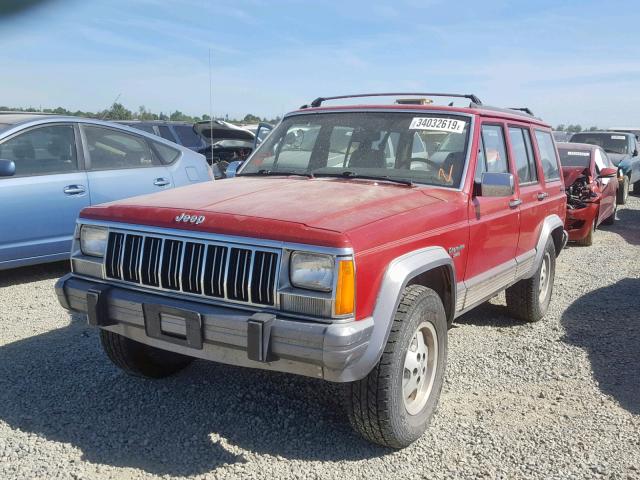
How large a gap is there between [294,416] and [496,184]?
1.88 meters

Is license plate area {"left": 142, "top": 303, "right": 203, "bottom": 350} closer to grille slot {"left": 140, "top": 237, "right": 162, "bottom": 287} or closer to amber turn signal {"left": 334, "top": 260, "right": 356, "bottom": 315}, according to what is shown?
grille slot {"left": 140, "top": 237, "right": 162, "bottom": 287}

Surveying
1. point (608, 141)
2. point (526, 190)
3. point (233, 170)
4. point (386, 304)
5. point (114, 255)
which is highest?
point (233, 170)

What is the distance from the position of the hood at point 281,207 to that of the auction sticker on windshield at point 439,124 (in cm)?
61

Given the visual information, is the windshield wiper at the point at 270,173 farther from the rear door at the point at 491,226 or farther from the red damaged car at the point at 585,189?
the red damaged car at the point at 585,189

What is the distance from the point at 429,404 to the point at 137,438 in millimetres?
1612

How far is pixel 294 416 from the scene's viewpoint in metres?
3.64

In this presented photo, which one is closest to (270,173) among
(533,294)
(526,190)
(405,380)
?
(405,380)

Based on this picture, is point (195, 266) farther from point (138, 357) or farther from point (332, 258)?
point (138, 357)

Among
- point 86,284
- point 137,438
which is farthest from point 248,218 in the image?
point 137,438

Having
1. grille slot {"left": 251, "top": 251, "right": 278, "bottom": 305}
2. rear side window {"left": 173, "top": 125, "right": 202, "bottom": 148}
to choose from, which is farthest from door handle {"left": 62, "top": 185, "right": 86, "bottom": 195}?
rear side window {"left": 173, "top": 125, "right": 202, "bottom": 148}

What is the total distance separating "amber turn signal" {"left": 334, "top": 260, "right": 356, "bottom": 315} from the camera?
2771 mm

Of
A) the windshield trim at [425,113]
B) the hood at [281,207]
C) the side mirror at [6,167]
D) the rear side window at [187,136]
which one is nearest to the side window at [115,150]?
the side mirror at [6,167]

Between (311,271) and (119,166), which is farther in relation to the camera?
(119,166)

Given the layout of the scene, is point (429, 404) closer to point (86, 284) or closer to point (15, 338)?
point (86, 284)
